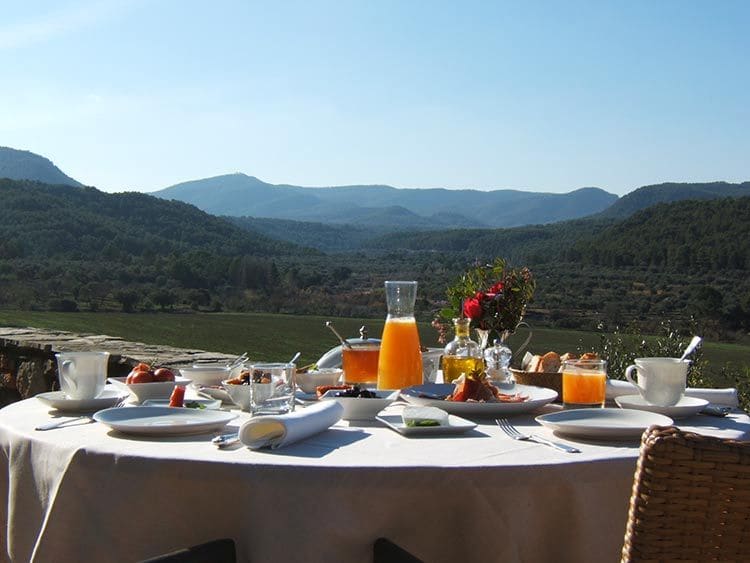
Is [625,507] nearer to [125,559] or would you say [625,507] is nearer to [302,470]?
[302,470]

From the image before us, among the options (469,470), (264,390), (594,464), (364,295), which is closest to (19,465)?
(264,390)

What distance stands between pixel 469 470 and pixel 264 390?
1.97 ft

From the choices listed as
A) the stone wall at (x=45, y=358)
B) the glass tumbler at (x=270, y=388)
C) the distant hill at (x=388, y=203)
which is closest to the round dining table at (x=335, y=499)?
the glass tumbler at (x=270, y=388)

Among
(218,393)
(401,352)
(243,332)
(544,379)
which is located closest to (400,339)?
(401,352)

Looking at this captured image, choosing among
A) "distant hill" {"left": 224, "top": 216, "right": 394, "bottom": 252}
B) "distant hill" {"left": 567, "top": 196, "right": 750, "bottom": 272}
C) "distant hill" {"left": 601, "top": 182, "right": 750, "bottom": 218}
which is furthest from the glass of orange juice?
"distant hill" {"left": 224, "top": 216, "right": 394, "bottom": 252}

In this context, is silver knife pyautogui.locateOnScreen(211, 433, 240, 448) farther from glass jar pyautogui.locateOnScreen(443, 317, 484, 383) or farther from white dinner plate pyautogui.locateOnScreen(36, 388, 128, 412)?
glass jar pyautogui.locateOnScreen(443, 317, 484, 383)

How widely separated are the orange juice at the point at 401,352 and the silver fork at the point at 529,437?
478 millimetres

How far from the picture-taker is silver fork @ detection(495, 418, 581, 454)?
1.50 meters

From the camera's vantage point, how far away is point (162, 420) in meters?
1.73

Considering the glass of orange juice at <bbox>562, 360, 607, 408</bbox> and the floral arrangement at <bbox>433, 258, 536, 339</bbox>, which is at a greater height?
the floral arrangement at <bbox>433, 258, 536, 339</bbox>

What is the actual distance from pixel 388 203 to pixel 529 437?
612 feet

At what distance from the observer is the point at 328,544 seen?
1.32m

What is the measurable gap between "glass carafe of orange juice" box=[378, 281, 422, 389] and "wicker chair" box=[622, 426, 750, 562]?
122cm

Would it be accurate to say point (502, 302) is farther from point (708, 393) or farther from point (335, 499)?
point (335, 499)
